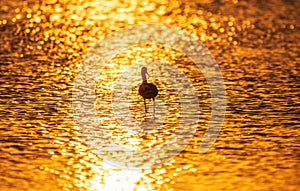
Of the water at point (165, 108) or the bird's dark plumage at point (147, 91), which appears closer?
the water at point (165, 108)

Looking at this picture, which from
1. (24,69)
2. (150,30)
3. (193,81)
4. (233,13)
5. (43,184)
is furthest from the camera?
(233,13)

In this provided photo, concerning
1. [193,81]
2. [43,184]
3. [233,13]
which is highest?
[233,13]

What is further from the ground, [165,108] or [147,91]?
[147,91]

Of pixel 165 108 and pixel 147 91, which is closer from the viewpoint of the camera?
pixel 147 91

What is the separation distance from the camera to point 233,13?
56.0 meters

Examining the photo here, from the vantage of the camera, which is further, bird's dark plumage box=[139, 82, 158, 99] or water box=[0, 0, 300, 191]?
bird's dark plumage box=[139, 82, 158, 99]

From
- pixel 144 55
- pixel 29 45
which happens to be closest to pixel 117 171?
pixel 144 55

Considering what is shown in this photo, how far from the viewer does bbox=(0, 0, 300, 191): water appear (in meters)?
23.4

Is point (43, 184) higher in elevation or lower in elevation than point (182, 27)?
lower

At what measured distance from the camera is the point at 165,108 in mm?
30078

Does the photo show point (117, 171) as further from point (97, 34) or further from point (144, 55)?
point (97, 34)

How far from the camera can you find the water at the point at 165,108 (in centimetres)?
2339

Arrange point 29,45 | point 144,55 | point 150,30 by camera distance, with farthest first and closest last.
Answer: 1. point 150,30
2. point 29,45
3. point 144,55

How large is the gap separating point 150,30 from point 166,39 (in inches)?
148
